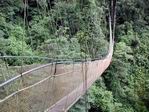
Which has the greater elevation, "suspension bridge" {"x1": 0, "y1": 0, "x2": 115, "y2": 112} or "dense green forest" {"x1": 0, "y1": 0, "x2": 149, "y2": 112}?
"suspension bridge" {"x1": 0, "y1": 0, "x2": 115, "y2": 112}

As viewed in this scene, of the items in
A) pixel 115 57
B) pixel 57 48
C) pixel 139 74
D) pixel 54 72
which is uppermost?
pixel 54 72

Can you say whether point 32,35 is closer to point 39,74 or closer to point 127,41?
point 127,41

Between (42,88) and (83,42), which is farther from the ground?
(42,88)

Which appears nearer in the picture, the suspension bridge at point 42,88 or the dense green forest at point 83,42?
the suspension bridge at point 42,88

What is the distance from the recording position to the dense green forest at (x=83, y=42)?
668cm

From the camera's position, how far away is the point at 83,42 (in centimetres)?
816

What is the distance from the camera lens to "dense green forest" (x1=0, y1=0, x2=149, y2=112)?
6.68m

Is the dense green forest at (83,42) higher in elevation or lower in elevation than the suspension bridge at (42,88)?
lower

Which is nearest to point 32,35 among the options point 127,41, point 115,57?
point 115,57

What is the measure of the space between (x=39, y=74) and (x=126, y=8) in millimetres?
9969

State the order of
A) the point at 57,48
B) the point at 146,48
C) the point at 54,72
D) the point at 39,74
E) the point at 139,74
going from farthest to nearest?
1. the point at 146,48
2. the point at 139,74
3. the point at 57,48
4. the point at 54,72
5. the point at 39,74

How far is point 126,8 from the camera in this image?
1145cm

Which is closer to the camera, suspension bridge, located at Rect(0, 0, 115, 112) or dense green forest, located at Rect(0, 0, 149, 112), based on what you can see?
suspension bridge, located at Rect(0, 0, 115, 112)

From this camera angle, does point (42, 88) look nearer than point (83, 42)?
Yes
